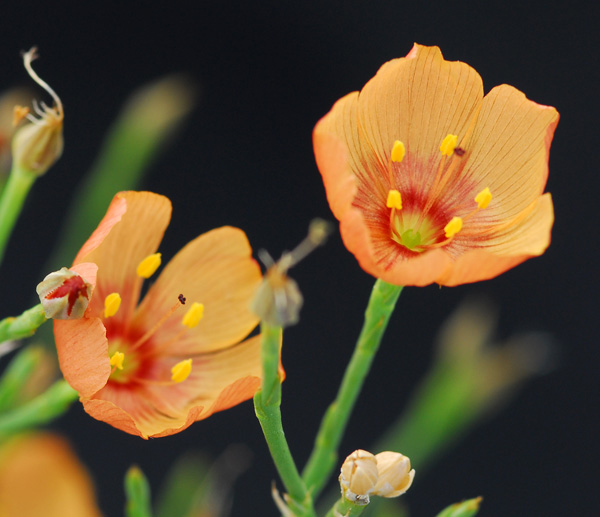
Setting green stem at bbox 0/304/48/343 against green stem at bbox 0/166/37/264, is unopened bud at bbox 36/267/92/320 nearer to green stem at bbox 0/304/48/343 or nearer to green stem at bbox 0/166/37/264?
green stem at bbox 0/304/48/343

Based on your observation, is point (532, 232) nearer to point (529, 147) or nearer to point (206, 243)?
point (529, 147)

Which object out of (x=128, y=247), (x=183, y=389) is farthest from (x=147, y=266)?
(x=183, y=389)

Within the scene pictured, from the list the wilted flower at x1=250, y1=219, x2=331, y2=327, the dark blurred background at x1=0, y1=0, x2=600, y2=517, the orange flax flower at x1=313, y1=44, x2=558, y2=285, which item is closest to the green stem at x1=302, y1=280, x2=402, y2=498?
the orange flax flower at x1=313, y1=44, x2=558, y2=285

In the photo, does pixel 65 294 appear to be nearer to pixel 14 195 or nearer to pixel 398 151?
pixel 14 195

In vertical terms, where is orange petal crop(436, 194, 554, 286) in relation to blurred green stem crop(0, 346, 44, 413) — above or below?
above

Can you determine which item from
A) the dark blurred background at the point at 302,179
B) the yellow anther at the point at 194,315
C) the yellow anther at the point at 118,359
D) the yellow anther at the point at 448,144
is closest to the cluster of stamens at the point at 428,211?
the yellow anther at the point at 448,144

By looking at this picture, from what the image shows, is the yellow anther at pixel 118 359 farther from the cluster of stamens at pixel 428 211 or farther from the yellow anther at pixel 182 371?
the cluster of stamens at pixel 428 211

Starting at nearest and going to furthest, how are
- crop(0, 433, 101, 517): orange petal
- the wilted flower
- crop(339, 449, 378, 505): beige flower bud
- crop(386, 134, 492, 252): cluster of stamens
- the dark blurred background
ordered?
the wilted flower → crop(339, 449, 378, 505): beige flower bud → crop(0, 433, 101, 517): orange petal → crop(386, 134, 492, 252): cluster of stamens → the dark blurred background
